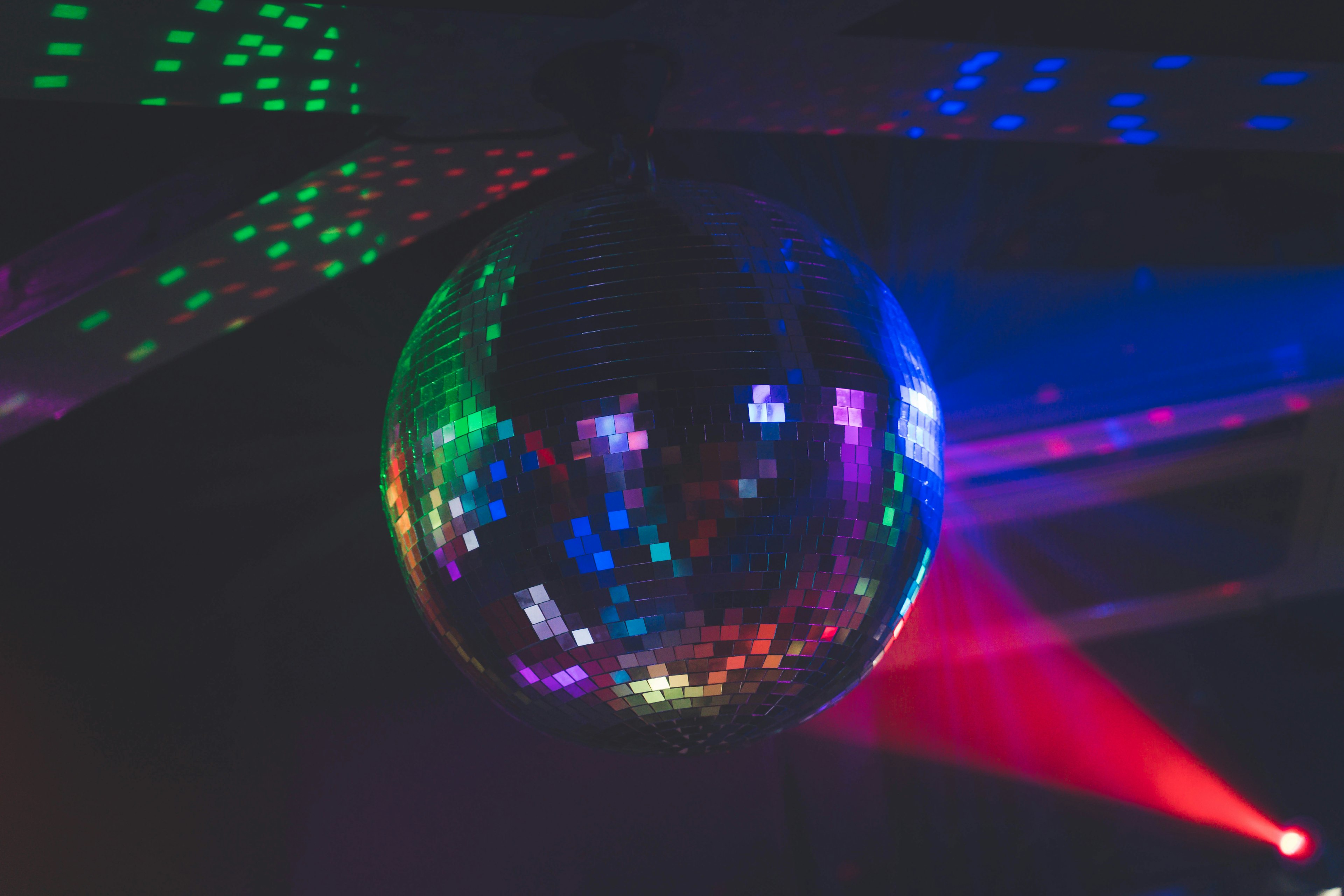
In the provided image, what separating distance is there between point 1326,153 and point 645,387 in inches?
42.3

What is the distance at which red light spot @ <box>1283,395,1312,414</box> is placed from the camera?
237 centimetres

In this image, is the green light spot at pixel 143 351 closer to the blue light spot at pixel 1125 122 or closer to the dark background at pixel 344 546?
the dark background at pixel 344 546

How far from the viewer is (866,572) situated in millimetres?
512

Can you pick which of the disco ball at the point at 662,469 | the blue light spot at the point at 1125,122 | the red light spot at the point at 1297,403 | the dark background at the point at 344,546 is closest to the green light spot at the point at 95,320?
the dark background at the point at 344,546

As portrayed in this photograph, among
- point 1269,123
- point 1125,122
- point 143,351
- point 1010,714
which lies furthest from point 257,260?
point 1010,714

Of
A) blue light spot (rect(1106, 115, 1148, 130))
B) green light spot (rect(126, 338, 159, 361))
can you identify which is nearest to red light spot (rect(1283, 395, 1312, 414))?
blue light spot (rect(1106, 115, 1148, 130))

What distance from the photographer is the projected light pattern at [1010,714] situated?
10.0ft

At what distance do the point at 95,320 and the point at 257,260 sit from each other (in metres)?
0.19

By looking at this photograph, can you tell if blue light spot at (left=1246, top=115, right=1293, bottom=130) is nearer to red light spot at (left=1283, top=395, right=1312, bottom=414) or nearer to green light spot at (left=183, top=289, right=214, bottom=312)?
green light spot at (left=183, top=289, right=214, bottom=312)

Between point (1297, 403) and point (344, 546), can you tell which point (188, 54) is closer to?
point (344, 546)

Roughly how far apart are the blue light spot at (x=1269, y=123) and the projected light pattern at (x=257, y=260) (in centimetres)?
75

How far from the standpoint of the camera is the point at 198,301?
104cm

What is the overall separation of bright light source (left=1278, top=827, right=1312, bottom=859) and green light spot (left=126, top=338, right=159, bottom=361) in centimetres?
468

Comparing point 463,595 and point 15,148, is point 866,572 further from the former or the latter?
point 15,148
